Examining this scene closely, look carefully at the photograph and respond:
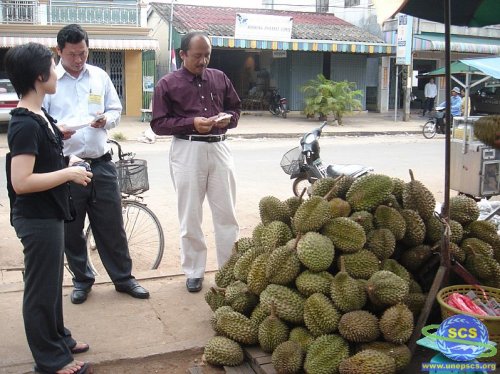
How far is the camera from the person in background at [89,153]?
3918 millimetres

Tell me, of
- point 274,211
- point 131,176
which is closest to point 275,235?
point 274,211

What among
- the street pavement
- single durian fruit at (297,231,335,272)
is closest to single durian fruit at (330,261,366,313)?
single durian fruit at (297,231,335,272)

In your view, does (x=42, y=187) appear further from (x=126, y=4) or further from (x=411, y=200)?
(x=126, y=4)

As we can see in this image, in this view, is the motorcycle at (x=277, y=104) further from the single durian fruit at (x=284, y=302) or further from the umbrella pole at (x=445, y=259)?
the single durian fruit at (x=284, y=302)

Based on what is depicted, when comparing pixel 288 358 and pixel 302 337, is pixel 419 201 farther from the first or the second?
pixel 288 358

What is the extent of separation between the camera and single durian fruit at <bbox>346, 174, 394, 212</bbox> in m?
3.57

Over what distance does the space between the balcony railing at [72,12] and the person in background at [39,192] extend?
19.3m

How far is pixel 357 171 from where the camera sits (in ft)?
23.5

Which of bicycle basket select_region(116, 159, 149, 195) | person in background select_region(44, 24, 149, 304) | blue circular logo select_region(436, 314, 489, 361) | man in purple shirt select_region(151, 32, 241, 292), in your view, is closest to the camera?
blue circular logo select_region(436, 314, 489, 361)

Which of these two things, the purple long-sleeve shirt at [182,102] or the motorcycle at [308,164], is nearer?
the purple long-sleeve shirt at [182,102]

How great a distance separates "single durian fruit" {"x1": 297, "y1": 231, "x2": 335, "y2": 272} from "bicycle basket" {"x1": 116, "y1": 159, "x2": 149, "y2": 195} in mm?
2223

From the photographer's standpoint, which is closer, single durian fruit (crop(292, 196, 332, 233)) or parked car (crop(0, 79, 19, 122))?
single durian fruit (crop(292, 196, 332, 233))

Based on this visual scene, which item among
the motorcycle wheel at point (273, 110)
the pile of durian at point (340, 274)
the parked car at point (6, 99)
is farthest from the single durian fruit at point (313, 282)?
the motorcycle wheel at point (273, 110)

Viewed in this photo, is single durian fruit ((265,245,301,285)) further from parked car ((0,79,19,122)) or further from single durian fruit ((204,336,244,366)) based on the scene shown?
parked car ((0,79,19,122))
